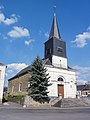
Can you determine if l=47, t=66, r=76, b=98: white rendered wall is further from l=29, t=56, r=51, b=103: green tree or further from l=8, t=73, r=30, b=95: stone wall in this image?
l=29, t=56, r=51, b=103: green tree

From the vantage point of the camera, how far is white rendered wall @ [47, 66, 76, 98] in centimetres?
3396

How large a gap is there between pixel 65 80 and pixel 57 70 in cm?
299

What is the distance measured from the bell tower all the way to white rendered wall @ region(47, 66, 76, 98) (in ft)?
5.17

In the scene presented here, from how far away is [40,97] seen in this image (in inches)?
1024


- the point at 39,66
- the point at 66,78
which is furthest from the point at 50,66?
the point at 39,66

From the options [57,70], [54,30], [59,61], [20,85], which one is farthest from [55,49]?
[20,85]

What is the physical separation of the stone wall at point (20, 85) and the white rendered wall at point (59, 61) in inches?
256

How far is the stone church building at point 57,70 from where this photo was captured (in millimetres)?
34469

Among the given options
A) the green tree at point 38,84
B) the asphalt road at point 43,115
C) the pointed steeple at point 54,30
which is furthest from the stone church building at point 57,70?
the asphalt road at point 43,115

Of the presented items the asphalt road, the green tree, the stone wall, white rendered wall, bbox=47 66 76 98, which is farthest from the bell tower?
the asphalt road

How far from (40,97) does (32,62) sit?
605 cm

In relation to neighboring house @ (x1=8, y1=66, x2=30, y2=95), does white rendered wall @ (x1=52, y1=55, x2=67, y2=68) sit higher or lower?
higher

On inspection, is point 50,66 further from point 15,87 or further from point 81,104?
point 15,87

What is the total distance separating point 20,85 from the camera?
131 feet
